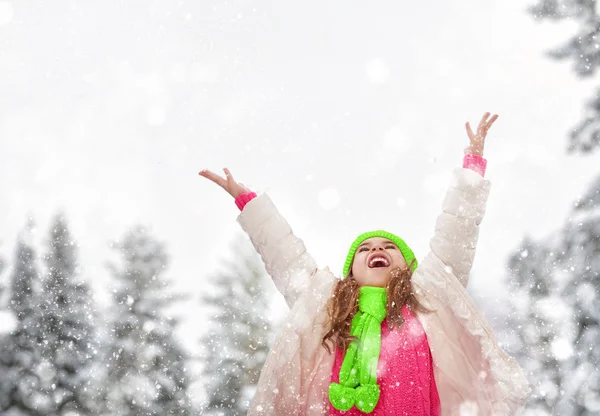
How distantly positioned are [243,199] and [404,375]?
1.76m

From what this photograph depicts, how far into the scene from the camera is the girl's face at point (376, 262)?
13.8ft

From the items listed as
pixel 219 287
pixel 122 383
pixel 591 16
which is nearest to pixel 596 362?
pixel 591 16

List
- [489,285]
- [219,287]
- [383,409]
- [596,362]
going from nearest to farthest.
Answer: [383,409] → [596,362] → [219,287] → [489,285]

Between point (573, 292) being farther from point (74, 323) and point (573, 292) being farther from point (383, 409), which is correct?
point (74, 323)

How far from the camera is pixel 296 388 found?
3.80 meters

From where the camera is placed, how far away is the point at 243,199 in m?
4.56

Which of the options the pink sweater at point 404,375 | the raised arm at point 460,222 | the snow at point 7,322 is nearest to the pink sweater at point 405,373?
the pink sweater at point 404,375

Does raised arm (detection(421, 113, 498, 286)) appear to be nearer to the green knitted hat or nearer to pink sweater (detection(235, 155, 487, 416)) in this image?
the green knitted hat

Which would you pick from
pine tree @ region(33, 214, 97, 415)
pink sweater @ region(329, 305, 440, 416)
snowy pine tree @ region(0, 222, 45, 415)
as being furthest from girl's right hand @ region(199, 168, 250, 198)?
snowy pine tree @ region(0, 222, 45, 415)

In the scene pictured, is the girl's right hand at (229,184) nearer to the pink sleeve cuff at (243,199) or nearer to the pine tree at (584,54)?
the pink sleeve cuff at (243,199)

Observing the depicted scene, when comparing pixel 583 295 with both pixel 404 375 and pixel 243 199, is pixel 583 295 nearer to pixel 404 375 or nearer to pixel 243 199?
pixel 404 375

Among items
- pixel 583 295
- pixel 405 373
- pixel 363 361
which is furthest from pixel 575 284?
pixel 363 361

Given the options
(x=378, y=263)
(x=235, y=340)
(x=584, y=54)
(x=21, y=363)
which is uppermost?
(x=584, y=54)

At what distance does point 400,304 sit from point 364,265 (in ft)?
1.63
